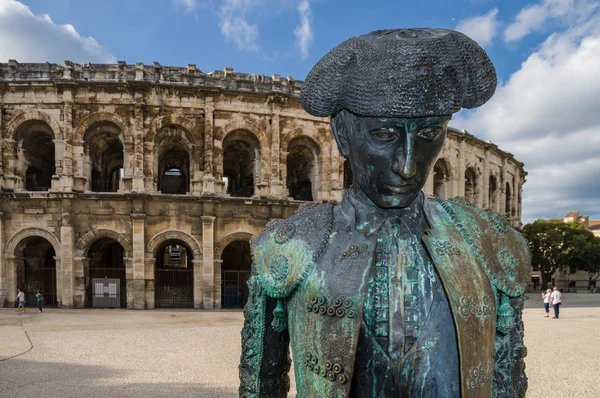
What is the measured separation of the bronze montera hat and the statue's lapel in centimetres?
44

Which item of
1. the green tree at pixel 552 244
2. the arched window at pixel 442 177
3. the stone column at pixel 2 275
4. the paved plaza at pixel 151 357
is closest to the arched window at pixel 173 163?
the stone column at pixel 2 275

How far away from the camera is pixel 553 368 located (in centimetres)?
809

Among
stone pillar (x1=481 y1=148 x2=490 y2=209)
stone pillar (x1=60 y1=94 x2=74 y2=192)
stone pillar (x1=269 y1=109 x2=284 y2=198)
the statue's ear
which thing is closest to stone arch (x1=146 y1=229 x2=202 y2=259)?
stone pillar (x1=269 y1=109 x2=284 y2=198)

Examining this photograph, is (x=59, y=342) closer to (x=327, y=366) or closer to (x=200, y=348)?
(x=200, y=348)

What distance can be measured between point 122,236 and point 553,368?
16.0 meters

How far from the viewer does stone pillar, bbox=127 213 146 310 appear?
677 inches

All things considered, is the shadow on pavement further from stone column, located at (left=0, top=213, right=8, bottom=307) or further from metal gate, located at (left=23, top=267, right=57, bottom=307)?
metal gate, located at (left=23, top=267, right=57, bottom=307)

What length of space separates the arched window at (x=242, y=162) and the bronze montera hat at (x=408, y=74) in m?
17.6

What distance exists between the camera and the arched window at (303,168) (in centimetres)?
1986

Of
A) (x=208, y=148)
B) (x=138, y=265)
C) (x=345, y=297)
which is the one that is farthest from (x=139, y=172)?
(x=345, y=297)

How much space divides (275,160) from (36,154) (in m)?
11.7

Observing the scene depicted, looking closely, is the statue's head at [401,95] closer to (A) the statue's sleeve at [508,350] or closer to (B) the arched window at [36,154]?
(A) the statue's sleeve at [508,350]

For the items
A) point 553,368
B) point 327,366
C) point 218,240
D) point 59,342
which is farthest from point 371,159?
point 218,240

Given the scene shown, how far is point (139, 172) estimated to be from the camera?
1777 cm
